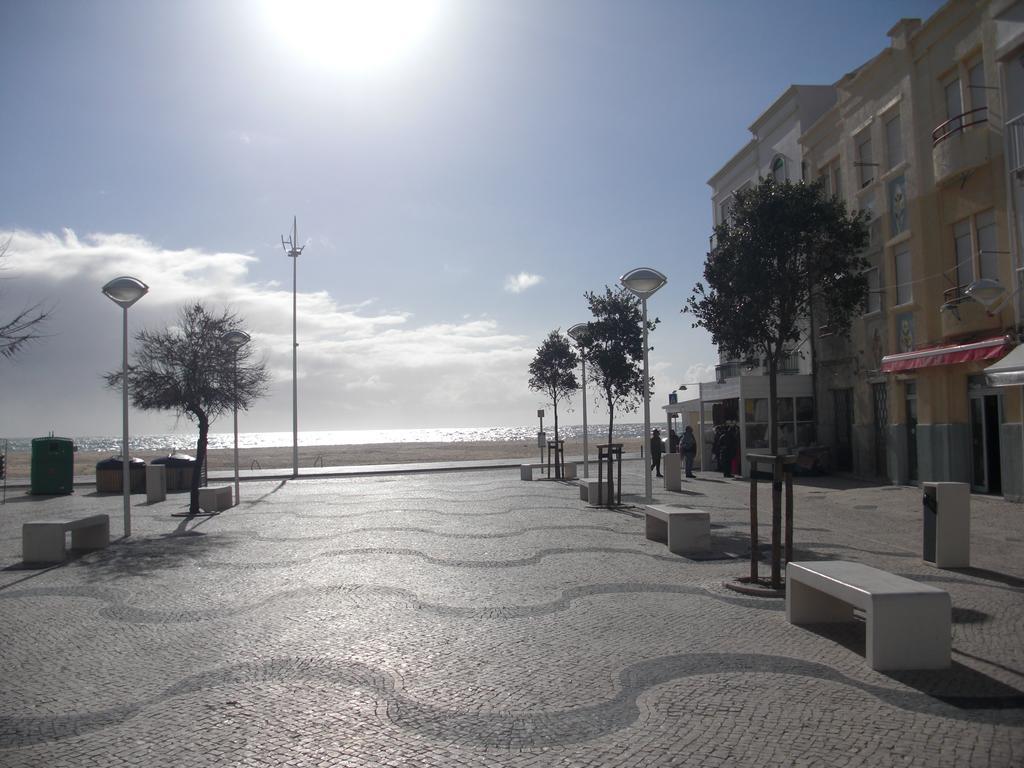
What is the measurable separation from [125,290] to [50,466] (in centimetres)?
1414

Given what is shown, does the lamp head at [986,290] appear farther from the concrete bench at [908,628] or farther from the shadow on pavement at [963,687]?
the concrete bench at [908,628]

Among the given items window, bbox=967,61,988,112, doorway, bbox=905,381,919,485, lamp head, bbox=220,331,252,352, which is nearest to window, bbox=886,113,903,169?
window, bbox=967,61,988,112

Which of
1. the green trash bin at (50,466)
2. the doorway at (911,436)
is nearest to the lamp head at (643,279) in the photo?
the doorway at (911,436)

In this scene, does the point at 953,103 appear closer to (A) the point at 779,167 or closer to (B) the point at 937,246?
(B) the point at 937,246

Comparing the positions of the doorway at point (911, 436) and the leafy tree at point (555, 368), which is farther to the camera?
the leafy tree at point (555, 368)

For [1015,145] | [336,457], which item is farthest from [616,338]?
[336,457]

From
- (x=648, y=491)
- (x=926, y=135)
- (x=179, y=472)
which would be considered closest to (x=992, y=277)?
(x=926, y=135)

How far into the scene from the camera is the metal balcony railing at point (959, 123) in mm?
18047

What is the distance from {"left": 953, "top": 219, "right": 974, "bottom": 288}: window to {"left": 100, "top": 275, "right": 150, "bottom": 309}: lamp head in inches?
673

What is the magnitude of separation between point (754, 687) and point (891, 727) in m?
0.96

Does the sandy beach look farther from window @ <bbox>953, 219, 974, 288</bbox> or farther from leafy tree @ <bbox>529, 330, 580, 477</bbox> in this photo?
window @ <bbox>953, 219, 974, 288</bbox>

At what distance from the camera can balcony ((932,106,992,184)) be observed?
17859 millimetres

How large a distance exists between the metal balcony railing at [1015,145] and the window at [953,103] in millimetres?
2157

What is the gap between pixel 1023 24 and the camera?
54.0 feet
